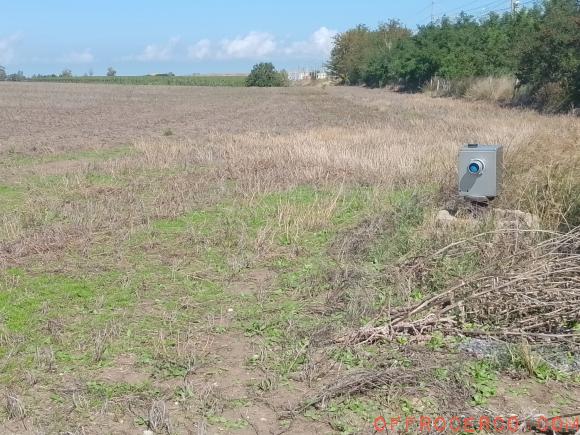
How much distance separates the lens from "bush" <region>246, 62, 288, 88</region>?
332ft

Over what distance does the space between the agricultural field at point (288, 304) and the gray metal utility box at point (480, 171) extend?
34cm

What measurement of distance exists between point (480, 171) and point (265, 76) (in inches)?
3791

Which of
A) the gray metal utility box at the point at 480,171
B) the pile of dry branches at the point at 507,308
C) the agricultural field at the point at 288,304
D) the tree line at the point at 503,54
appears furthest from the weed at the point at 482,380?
the tree line at the point at 503,54

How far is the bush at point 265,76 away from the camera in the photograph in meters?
101

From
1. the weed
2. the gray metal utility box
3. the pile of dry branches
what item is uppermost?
the gray metal utility box

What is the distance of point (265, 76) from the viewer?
101 meters

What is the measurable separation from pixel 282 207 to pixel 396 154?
4.76 meters

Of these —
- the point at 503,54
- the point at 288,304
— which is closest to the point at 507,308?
the point at 288,304

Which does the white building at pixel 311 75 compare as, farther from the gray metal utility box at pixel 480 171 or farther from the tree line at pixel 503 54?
the gray metal utility box at pixel 480 171

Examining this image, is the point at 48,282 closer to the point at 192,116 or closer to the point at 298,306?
the point at 298,306

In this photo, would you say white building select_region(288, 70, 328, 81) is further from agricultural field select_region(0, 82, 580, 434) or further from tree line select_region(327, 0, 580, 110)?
agricultural field select_region(0, 82, 580, 434)

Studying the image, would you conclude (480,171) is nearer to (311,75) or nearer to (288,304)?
(288,304)

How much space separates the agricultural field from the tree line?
54.1 ft

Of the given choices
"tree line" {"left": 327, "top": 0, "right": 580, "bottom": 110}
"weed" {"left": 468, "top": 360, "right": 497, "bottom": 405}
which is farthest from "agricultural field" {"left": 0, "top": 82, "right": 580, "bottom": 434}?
"tree line" {"left": 327, "top": 0, "right": 580, "bottom": 110}
